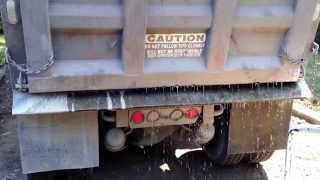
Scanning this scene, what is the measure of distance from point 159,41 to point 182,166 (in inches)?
70.1

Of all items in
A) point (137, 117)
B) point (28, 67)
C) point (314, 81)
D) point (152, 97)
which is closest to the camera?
point (28, 67)

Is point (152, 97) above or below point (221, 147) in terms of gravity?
above

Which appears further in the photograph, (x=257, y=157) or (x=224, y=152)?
(x=257, y=157)

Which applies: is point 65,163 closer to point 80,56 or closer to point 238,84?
point 80,56

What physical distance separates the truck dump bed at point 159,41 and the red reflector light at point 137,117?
355 mm

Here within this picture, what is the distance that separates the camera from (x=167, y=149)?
14.8 ft

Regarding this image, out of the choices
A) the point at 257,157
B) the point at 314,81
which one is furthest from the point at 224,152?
the point at 314,81

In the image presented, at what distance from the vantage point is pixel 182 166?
4.23 m

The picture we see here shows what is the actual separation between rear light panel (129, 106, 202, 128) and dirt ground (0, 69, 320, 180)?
3.19ft

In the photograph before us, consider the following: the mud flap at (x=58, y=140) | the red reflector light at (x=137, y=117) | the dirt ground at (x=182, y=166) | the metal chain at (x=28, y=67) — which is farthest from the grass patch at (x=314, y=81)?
the metal chain at (x=28, y=67)

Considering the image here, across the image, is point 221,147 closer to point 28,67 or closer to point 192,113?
point 192,113

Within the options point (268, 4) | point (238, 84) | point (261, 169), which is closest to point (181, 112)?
point (238, 84)

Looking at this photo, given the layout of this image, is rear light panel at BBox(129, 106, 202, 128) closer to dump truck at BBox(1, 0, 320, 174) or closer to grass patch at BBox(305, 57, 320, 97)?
dump truck at BBox(1, 0, 320, 174)

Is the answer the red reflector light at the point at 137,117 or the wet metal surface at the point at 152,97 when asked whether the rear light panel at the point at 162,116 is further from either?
the wet metal surface at the point at 152,97
